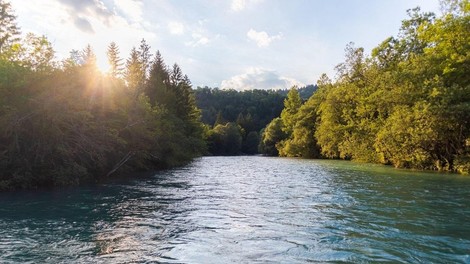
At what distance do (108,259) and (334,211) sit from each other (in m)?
8.02

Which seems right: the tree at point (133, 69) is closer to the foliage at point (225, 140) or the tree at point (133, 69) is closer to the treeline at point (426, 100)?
the treeline at point (426, 100)

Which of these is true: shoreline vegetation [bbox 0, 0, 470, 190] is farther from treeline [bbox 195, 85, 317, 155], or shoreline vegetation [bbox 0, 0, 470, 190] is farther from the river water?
treeline [bbox 195, 85, 317, 155]

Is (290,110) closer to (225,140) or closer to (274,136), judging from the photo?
(274,136)

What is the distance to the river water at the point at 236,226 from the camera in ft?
25.4

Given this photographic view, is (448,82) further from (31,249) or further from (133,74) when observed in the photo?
(133,74)

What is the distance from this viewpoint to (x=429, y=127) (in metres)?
29.7

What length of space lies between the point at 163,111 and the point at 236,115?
11367cm

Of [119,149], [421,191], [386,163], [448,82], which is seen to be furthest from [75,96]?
[386,163]

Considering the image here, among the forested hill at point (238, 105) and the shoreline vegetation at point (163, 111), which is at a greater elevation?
the forested hill at point (238, 105)

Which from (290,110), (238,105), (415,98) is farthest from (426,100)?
(238,105)

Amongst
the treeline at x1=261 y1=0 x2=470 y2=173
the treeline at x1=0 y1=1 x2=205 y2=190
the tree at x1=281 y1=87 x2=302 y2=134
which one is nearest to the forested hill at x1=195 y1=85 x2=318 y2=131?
the tree at x1=281 y1=87 x2=302 y2=134

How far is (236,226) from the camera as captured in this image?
34.4ft

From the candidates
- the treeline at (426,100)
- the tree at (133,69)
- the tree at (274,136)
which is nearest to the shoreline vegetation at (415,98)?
the treeline at (426,100)

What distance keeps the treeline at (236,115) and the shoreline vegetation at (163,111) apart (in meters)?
38.2
